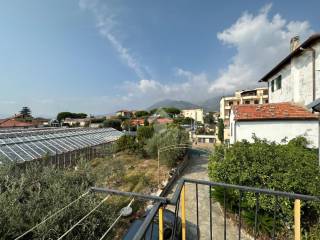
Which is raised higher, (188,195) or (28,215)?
(28,215)

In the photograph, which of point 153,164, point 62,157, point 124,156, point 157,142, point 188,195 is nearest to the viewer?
point 188,195

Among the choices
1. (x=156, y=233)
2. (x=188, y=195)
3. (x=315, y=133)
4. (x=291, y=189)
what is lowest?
(x=188, y=195)

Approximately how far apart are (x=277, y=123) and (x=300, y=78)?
3581 mm

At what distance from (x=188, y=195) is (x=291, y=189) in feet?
→ 16.8

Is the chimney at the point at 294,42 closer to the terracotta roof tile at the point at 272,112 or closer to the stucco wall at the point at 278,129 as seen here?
the terracotta roof tile at the point at 272,112

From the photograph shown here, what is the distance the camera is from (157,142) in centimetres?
1755

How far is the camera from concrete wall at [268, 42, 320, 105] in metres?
11.3

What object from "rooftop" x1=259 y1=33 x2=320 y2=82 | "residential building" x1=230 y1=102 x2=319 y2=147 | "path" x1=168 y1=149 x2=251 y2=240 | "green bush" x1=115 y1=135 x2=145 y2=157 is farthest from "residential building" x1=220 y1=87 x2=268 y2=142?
"path" x1=168 y1=149 x2=251 y2=240

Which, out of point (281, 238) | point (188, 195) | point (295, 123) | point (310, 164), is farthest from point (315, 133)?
point (188, 195)

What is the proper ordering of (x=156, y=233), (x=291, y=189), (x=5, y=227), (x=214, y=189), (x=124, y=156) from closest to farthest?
(x=5, y=227) → (x=156, y=233) → (x=291, y=189) → (x=214, y=189) → (x=124, y=156)

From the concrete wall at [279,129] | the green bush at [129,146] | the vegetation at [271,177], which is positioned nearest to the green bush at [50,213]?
the vegetation at [271,177]

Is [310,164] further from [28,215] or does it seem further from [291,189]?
[28,215]

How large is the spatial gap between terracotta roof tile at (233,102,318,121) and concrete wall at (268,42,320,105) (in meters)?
0.74

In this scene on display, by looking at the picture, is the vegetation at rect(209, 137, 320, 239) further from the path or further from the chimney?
the chimney
